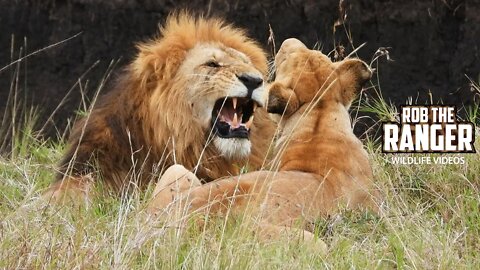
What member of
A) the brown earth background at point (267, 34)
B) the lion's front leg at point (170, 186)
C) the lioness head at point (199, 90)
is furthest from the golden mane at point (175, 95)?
the brown earth background at point (267, 34)

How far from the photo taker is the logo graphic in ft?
23.7

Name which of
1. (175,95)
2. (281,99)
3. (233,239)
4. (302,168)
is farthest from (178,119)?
(233,239)

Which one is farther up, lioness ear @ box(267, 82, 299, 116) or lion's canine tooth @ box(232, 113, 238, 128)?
lioness ear @ box(267, 82, 299, 116)

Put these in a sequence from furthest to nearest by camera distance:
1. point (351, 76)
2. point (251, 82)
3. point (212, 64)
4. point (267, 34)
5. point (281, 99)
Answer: point (267, 34), point (212, 64), point (251, 82), point (351, 76), point (281, 99)

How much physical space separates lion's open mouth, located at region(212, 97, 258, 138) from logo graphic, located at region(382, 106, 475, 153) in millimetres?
640

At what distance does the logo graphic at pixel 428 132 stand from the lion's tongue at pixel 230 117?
68cm

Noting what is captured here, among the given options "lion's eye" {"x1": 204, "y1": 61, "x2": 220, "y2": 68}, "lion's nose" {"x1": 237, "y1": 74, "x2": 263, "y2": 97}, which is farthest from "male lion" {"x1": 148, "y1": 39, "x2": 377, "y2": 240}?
"lion's eye" {"x1": 204, "y1": 61, "x2": 220, "y2": 68}

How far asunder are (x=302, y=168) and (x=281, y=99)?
340mm

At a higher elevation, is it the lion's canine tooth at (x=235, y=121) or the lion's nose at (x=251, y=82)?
the lion's nose at (x=251, y=82)

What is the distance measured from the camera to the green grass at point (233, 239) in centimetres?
545

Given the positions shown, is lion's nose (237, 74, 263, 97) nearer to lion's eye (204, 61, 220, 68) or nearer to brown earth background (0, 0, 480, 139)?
lion's eye (204, 61, 220, 68)

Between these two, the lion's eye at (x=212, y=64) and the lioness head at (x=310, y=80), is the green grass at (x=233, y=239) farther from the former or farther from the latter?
the lion's eye at (x=212, y=64)

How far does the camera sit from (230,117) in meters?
7.31

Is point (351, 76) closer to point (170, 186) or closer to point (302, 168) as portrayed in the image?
point (302, 168)
